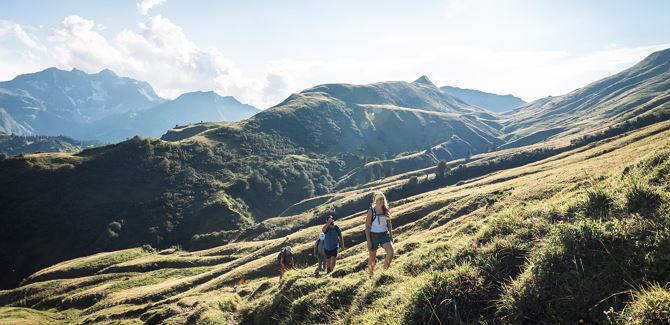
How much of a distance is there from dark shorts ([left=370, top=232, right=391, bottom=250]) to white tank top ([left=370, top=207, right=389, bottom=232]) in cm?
16

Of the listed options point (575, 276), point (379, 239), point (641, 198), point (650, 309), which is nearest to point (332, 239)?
point (379, 239)

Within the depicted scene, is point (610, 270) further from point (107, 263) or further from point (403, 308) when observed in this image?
point (107, 263)

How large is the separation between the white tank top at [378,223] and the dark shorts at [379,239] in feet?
0.52

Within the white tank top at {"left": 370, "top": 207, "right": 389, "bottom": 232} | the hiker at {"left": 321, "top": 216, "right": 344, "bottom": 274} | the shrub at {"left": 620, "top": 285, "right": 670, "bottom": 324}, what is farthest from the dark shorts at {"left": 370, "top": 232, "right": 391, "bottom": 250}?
the shrub at {"left": 620, "top": 285, "right": 670, "bottom": 324}

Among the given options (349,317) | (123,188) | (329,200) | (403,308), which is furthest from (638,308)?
(123,188)

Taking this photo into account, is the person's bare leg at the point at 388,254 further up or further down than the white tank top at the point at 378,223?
further down

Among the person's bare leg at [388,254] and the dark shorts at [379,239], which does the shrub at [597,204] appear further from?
the dark shorts at [379,239]

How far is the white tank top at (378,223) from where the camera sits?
1533 centimetres

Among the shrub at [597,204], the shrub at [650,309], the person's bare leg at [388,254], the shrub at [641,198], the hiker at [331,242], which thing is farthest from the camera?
the hiker at [331,242]

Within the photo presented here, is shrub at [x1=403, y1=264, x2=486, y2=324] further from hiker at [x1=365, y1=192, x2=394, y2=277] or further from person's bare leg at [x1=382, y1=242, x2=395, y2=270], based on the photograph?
hiker at [x1=365, y1=192, x2=394, y2=277]

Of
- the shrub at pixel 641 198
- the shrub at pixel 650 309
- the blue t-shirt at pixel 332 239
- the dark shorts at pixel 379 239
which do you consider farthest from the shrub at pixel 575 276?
the blue t-shirt at pixel 332 239

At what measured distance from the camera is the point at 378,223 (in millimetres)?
15406

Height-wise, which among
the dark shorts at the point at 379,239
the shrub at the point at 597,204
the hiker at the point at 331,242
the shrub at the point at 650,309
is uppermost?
the shrub at the point at 597,204

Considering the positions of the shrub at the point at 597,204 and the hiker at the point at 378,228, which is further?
the hiker at the point at 378,228
